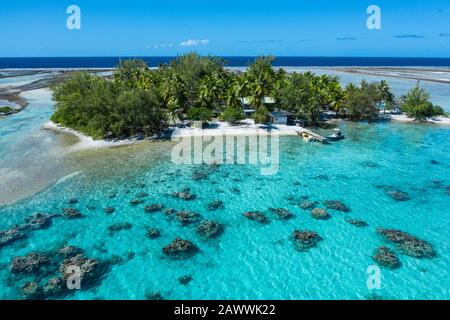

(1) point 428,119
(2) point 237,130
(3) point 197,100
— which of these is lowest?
(2) point 237,130

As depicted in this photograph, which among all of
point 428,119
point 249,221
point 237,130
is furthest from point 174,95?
point 428,119

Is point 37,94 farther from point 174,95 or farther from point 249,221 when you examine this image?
point 249,221

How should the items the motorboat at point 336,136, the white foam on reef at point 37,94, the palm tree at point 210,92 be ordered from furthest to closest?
1. the white foam on reef at point 37,94
2. the palm tree at point 210,92
3. the motorboat at point 336,136

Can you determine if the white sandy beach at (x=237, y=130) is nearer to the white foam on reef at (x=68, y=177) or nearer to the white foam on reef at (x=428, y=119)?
the white foam on reef at (x=68, y=177)

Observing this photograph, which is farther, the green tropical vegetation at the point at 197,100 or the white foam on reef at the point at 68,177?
the green tropical vegetation at the point at 197,100

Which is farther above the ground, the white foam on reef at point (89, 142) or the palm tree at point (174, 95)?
the palm tree at point (174, 95)

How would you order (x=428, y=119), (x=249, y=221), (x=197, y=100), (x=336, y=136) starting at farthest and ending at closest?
(x=428, y=119) < (x=197, y=100) < (x=336, y=136) < (x=249, y=221)

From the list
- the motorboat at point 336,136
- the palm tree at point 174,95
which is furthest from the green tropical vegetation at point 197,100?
the motorboat at point 336,136
